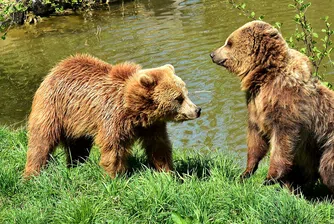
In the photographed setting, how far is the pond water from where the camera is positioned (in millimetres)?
7988

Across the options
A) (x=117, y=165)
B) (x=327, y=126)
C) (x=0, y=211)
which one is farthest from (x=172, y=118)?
(x=0, y=211)

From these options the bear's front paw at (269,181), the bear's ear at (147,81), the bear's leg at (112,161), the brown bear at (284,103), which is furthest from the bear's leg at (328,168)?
the bear's leg at (112,161)

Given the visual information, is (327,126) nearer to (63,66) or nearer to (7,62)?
(63,66)

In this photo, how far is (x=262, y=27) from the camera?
15.5 feet

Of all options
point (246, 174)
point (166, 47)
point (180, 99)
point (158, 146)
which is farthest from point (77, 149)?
point (166, 47)

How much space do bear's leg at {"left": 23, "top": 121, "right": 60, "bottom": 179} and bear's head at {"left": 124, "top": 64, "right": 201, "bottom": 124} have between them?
35.2 inches

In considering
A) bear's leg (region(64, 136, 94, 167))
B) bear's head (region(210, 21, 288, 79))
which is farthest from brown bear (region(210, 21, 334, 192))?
bear's leg (region(64, 136, 94, 167))

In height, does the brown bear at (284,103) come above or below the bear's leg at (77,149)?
above

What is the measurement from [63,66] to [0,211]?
5.53ft

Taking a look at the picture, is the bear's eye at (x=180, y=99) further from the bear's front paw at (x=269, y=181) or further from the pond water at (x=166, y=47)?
the pond water at (x=166, y=47)

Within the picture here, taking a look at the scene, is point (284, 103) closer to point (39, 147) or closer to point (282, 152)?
point (282, 152)

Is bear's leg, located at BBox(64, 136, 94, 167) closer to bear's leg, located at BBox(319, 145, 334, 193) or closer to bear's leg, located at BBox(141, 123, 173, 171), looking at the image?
bear's leg, located at BBox(141, 123, 173, 171)

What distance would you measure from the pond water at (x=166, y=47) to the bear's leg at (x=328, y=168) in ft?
7.54

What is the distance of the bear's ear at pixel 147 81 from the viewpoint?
469cm
